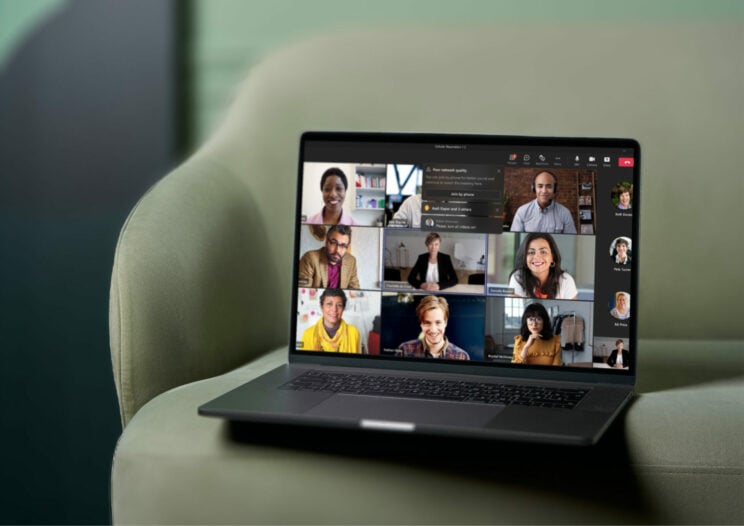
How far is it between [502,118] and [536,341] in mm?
516

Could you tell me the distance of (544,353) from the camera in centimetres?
96

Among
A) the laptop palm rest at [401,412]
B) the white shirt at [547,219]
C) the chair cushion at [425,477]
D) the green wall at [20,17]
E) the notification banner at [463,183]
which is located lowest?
the chair cushion at [425,477]

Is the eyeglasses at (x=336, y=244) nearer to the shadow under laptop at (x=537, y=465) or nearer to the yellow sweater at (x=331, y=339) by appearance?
the yellow sweater at (x=331, y=339)

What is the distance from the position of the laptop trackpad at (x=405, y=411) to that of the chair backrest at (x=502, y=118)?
0.36 m

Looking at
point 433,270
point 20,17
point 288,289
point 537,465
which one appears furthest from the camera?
point 20,17

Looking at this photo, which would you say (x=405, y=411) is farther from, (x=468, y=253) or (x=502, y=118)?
(x=502, y=118)

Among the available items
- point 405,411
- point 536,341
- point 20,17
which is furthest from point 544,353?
point 20,17

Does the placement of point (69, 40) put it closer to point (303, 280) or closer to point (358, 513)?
point (303, 280)

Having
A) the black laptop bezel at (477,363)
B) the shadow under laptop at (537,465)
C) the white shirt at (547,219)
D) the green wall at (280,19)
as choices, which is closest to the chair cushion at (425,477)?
the shadow under laptop at (537,465)

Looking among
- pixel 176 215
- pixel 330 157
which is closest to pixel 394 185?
pixel 330 157

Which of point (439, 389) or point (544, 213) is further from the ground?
point (544, 213)

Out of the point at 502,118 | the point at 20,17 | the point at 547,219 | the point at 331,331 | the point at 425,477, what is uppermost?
the point at 20,17

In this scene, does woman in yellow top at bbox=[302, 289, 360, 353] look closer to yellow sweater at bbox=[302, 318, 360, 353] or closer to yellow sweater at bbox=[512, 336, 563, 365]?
yellow sweater at bbox=[302, 318, 360, 353]

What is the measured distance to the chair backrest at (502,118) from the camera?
4.18 ft
